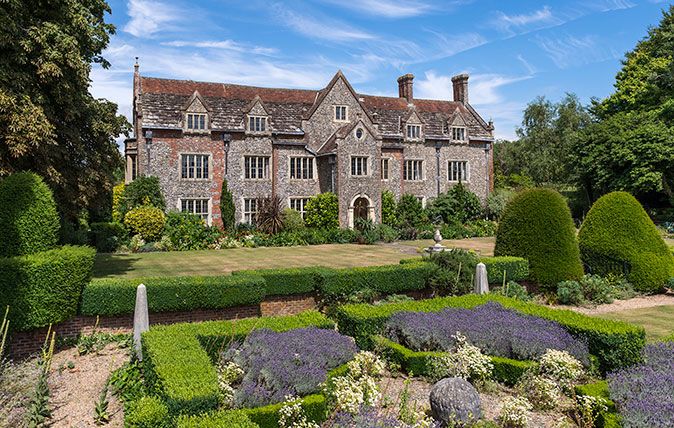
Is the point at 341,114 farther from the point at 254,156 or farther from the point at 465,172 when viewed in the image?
the point at 465,172

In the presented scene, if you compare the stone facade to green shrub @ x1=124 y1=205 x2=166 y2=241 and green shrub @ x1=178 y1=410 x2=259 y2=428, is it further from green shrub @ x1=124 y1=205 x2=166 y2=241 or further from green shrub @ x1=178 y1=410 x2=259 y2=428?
green shrub @ x1=178 y1=410 x2=259 y2=428

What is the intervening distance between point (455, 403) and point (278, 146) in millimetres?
26217

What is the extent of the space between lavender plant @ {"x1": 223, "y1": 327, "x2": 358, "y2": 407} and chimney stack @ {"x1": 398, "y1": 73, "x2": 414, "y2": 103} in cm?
3220

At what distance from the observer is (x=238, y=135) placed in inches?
1166

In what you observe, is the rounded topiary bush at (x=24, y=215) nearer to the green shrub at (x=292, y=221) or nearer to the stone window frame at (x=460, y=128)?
the green shrub at (x=292, y=221)

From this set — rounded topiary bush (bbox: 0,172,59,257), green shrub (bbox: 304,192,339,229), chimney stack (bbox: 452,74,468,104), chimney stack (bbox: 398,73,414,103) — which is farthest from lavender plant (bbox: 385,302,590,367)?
chimney stack (bbox: 452,74,468,104)

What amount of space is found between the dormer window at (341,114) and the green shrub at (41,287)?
A: 2409 cm

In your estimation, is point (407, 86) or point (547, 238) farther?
point (407, 86)

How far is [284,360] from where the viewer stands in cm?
686

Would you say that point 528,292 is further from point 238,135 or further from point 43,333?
point 238,135

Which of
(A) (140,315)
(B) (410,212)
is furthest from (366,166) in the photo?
(A) (140,315)

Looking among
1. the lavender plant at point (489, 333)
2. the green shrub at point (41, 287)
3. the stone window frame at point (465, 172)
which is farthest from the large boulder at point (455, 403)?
the stone window frame at point (465, 172)

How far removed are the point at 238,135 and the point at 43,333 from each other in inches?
832

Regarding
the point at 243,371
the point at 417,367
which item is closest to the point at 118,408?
the point at 243,371
